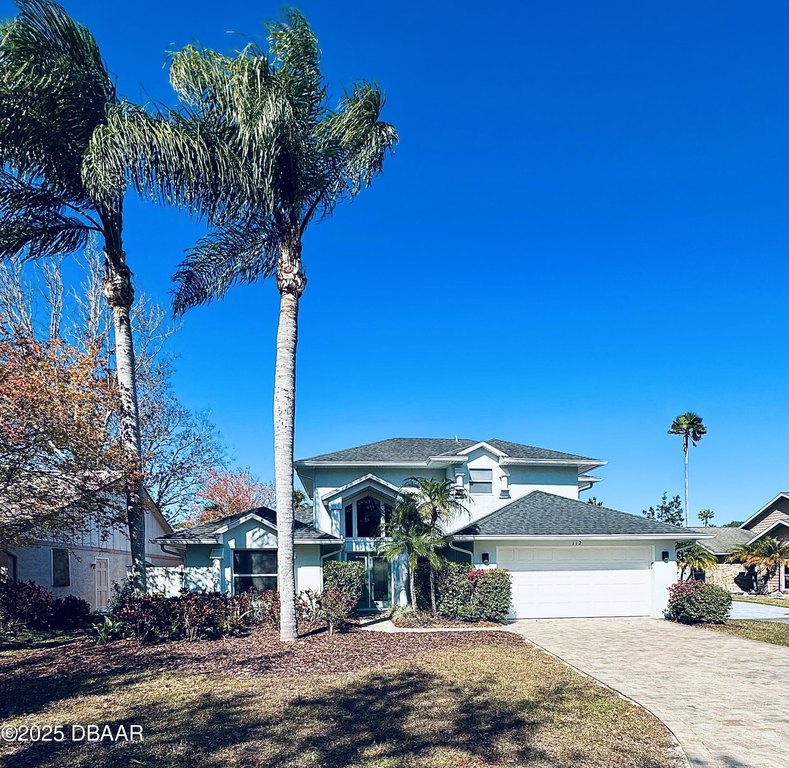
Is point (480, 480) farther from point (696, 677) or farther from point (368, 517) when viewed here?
point (696, 677)

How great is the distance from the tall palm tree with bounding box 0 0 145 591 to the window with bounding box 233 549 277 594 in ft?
10.6

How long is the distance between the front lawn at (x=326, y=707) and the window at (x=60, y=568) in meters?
6.95

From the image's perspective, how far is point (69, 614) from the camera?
55.1 feet

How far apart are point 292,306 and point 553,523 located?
35.6 feet

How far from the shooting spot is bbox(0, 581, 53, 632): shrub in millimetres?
15773

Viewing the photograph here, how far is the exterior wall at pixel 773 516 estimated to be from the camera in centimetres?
3198

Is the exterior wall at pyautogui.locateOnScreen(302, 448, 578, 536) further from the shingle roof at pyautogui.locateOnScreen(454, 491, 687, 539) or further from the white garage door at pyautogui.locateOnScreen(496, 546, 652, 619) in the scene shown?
the white garage door at pyautogui.locateOnScreen(496, 546, 652, 619)

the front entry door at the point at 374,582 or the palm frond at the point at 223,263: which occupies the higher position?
the palm frond at the point at 223,263

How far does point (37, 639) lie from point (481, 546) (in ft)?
39.8

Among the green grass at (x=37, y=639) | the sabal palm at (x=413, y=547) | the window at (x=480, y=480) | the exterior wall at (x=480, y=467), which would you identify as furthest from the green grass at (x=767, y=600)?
the green grass at (x=37, y=639)

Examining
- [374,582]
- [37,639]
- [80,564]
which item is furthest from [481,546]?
[80,564]

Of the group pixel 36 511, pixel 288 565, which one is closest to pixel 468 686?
pixel 288 565

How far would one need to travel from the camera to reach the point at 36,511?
12.0m

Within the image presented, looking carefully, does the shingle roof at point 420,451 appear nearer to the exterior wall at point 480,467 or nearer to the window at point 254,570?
the exterior wall at point 480,467
